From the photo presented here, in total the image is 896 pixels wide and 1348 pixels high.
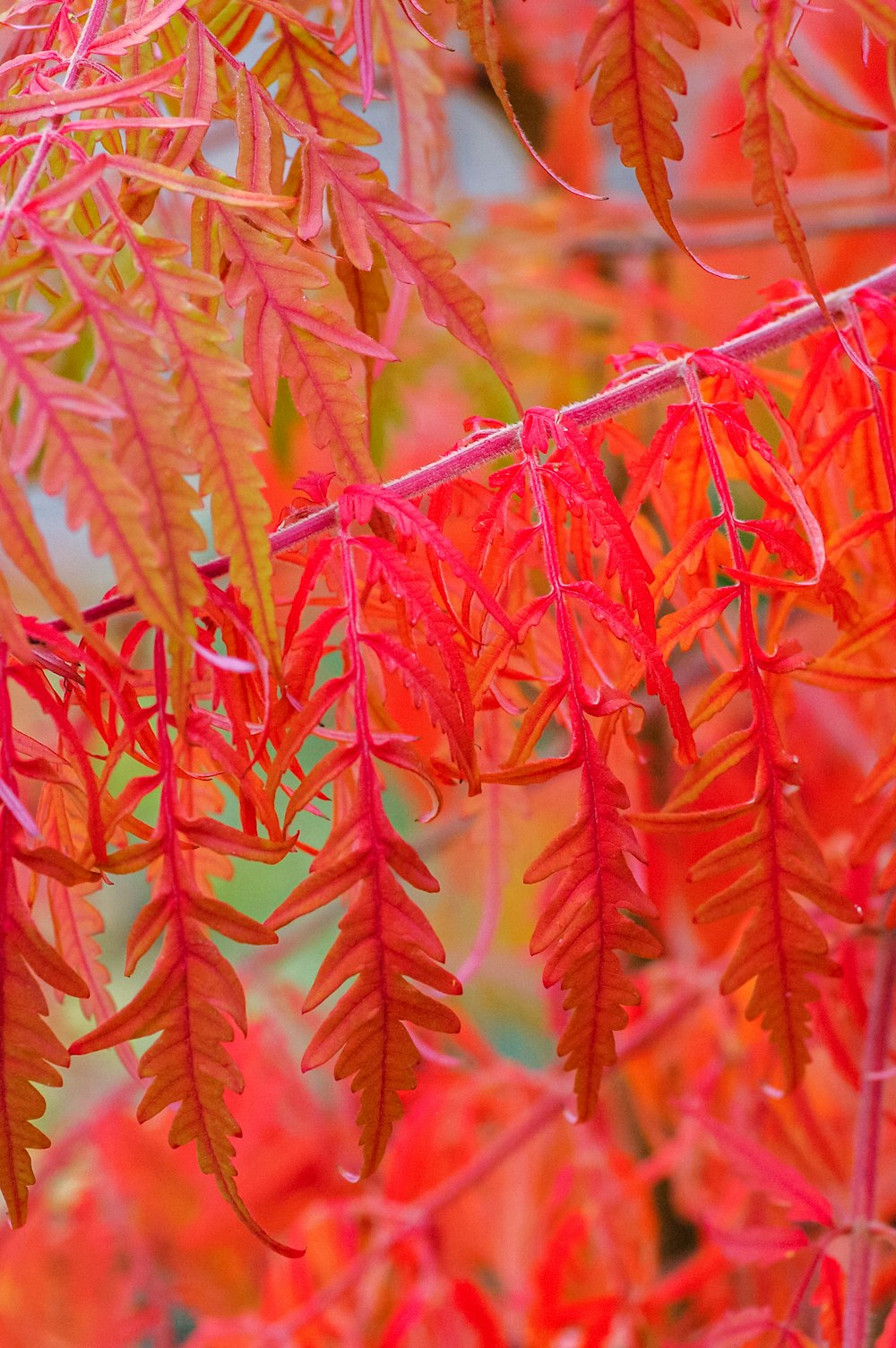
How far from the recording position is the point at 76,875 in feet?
0.85

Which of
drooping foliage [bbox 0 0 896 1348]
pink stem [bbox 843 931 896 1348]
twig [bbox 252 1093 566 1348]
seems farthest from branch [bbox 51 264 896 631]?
twig [bbox 252 1093 566 1348]

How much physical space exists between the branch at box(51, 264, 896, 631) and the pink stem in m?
0.21

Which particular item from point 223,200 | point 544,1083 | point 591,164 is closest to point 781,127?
point 223,200

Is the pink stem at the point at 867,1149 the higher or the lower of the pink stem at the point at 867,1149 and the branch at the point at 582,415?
the lower

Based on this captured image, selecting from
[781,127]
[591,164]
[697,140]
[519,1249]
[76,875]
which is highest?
[697,140]

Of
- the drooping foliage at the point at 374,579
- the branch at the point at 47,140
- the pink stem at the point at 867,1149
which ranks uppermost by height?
the branch at the point at 47,140

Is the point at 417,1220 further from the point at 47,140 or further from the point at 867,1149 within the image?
the point at 47,140

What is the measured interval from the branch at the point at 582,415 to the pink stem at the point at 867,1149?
0.68 ft

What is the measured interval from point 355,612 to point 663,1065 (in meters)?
0.61

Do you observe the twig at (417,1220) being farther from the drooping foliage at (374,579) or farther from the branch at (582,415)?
the branch at (582,415)

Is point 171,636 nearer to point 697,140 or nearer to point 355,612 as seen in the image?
point 355,612

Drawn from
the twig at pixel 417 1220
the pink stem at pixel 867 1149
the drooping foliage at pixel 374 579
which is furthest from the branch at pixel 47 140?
the twig at pixel 417 1220

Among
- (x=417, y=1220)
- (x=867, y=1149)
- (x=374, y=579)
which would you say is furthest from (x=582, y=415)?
(x=417, y=1220)

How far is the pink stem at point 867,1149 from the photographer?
36cm
